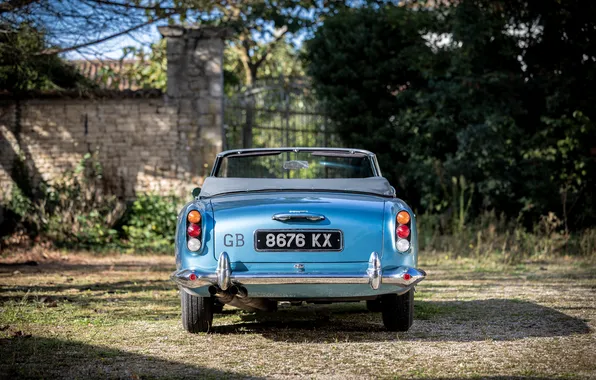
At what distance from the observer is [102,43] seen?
12297mm

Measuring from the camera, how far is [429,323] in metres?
6.55

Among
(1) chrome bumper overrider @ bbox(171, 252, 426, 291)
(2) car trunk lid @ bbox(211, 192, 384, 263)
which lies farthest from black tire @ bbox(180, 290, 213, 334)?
(2) car trunk lid @ bbox(211, 192, 384, 263)

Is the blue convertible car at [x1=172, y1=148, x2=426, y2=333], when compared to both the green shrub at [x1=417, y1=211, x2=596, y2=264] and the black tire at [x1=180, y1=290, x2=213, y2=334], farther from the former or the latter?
the green shrub at [x1=417, y1=211, x2=596, y2=264]

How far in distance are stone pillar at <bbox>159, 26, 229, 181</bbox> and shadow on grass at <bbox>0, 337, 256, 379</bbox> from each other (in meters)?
9.22

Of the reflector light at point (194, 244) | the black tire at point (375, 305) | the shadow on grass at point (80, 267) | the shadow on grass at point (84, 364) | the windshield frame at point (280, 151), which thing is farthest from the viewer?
the shadow on grass at point (80, 267)

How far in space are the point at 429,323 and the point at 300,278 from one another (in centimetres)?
161

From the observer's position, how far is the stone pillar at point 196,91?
1463 centimetres

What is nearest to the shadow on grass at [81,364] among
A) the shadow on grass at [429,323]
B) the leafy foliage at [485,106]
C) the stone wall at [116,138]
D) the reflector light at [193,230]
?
the reflector light at [193,230]

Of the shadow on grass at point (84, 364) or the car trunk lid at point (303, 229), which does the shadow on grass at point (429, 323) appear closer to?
the car trunk lid at point (303, 229)

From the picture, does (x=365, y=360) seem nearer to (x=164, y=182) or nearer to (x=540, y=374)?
(x=540, y=374)

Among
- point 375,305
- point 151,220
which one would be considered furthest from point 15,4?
point 375,305

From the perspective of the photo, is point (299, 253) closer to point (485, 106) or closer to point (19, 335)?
point (19, 335)

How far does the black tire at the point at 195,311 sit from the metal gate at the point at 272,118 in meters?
9.20

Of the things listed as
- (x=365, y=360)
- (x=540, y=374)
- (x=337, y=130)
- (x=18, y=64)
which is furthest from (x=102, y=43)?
(x=540, y=374)
